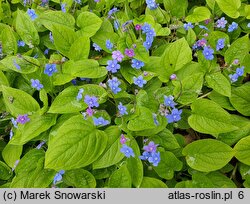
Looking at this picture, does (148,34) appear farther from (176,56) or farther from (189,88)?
(189,88)

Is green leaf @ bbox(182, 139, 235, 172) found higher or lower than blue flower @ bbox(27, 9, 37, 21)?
lower

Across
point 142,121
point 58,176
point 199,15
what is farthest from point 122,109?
point 199,15

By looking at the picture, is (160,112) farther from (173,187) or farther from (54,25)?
(54,25)

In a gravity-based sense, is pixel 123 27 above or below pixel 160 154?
above

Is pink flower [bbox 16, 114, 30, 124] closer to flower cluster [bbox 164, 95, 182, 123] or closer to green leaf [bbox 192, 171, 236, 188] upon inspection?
flower cluster [bbox 164, 95, 182, 123]

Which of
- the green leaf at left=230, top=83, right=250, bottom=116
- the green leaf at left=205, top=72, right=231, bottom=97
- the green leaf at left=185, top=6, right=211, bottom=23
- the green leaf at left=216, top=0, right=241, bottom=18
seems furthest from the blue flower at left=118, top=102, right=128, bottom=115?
the green leaf at left=216, top=0, right=241, bottom=18

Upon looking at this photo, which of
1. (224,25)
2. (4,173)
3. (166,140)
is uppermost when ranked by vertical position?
(224,25)
